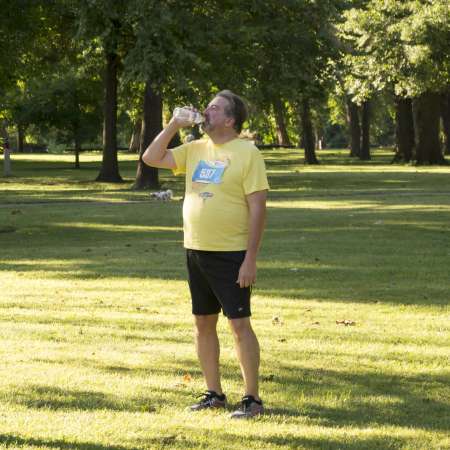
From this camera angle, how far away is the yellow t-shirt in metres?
6.70

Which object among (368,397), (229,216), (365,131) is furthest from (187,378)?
(365,131)

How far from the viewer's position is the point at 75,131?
195 ft

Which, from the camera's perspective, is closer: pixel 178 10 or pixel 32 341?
pixel 32 341

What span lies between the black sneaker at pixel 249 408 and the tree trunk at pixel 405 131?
5347 centimetres

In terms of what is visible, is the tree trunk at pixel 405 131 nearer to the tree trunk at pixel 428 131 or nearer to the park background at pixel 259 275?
the tree trunk at pixel 428 131

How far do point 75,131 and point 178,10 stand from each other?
2943 cm

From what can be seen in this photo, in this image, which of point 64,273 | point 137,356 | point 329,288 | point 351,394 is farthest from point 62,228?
point 351,394

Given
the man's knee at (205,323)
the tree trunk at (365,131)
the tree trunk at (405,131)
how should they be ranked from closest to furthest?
the man's knee at (205,323) → the tree trunk at (405,131) → the tree trunk at (365,131)

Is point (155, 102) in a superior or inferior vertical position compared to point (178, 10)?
inferior

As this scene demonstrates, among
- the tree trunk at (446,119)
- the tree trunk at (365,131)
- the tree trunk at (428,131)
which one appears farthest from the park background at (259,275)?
the tree trunk at (446,119)

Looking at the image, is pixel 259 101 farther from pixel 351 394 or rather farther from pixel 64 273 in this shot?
pixel 351 394

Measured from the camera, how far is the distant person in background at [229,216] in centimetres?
671

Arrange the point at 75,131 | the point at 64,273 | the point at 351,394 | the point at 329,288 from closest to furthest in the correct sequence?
the point at 351,394 < the point at 329,288 < the point at 64,273 < the point at 75,131

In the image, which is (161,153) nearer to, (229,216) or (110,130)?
(229,216)
